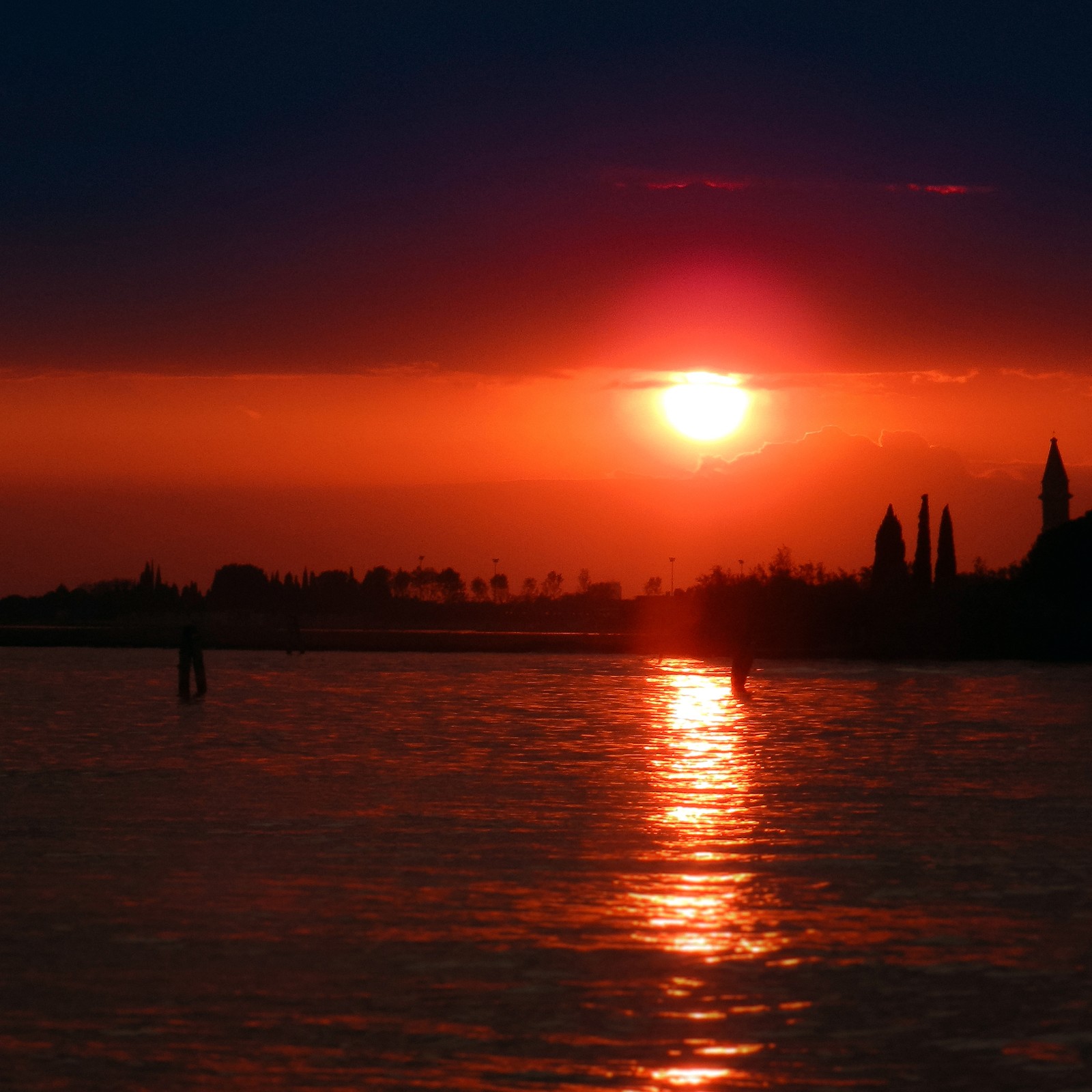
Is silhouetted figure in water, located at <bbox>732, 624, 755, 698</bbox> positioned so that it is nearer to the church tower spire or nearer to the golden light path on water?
the golden light path on water

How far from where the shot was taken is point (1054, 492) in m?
140

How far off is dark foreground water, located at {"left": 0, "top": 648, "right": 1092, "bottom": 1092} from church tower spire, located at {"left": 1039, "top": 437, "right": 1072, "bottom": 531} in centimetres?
11032

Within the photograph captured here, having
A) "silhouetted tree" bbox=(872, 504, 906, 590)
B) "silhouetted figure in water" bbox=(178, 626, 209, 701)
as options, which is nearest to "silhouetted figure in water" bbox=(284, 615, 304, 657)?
"silhouetted tree" bbox=(872, 504, 906, 590)

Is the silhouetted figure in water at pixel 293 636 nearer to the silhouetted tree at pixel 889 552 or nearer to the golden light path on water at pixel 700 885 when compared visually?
the silhouetted tree at pixel 889 552

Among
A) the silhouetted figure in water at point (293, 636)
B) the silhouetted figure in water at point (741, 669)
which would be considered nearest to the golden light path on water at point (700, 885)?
the silhouetted figure in water at point (741, 669)

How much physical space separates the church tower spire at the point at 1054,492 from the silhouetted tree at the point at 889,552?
123 ft

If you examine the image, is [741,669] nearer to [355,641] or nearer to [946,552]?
[946,552]

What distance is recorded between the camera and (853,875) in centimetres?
1684

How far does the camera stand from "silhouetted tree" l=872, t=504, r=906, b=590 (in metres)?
106

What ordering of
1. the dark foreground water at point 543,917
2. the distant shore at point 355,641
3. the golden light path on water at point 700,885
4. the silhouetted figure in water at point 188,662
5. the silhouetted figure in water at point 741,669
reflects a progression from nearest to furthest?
the dark foreground water at point 543,917, the golden light path on water at point 700,885, the silhouetted figure in water at point 188,662, the silhouetted figure in water at point 741,669, the distant shore at point 355,641

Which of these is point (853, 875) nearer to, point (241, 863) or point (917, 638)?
point (241, 863)

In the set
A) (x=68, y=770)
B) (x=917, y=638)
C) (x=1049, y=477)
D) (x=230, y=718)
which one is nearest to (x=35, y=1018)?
(x=68, y=770)

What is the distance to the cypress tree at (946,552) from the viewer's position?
106 m

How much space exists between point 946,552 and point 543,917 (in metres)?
95.7
